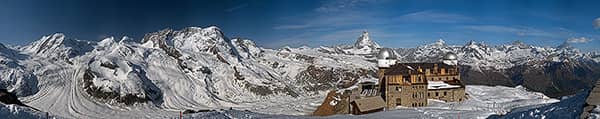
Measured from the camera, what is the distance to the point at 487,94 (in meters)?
121

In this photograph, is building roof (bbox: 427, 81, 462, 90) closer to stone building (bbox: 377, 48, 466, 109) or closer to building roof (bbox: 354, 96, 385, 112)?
stone building (bbox: 377, 48, 466, 109)

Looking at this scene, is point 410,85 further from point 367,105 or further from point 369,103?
point 367,105

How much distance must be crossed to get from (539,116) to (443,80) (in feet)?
268

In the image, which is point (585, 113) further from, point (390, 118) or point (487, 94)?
point (487, 94)

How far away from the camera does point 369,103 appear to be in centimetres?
8356

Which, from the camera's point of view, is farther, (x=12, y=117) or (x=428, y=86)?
(x=428, y=86)

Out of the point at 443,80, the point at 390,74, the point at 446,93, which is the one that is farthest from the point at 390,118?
the point at 443,80

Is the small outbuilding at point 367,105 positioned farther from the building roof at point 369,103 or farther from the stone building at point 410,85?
the stone building at point 410,85

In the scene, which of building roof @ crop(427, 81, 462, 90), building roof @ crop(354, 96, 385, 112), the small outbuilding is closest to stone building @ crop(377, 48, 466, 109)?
building roof @ crop(427, 81, 462, 90)

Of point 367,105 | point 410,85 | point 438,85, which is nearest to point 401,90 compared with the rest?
point 410,85

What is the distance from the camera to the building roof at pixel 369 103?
8112 centimetres

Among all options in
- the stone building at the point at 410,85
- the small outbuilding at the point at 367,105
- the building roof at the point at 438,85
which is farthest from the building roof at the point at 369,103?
the building roof at the point at 438,85

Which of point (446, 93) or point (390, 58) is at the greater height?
point (390, 58)

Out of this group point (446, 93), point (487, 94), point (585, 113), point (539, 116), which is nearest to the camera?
point (585, 113)
